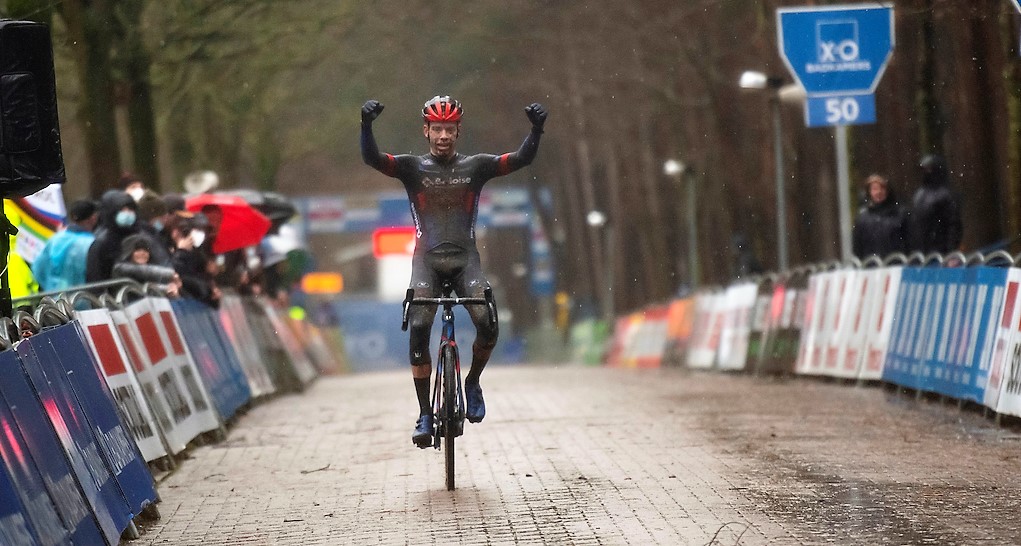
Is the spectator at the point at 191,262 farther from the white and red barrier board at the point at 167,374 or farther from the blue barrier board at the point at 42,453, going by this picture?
the blue barrier board at the point at 42,453

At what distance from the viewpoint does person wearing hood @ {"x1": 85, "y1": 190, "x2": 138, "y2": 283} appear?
53.3 ft

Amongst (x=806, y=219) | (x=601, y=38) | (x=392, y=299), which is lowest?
(x=392, y=299)

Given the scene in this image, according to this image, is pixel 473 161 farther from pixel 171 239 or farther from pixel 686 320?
pixel 686 320

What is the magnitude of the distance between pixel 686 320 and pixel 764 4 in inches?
295

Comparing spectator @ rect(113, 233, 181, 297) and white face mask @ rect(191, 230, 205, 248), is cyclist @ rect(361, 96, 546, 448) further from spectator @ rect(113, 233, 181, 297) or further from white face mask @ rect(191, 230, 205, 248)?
white face mask @ rect(191, 230, 205, 248)

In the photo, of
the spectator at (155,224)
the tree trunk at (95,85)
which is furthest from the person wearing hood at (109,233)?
the tree trunk at (95,85)

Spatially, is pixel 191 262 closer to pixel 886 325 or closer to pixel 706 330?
pixel 886 325

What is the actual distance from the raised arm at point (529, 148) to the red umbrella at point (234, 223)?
10801 mm

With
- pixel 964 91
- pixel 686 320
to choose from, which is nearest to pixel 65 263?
pixel 964 91

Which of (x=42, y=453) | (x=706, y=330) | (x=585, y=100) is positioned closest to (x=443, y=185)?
(x=42, y=453)

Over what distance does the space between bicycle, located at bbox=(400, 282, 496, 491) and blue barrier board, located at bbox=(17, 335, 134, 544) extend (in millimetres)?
2059

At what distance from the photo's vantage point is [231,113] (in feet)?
137

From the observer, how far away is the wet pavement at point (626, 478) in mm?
9227

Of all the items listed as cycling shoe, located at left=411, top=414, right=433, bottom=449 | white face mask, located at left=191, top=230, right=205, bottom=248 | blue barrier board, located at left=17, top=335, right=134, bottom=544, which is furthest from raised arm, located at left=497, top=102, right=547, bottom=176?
white face mask, located at left=191, top=230, right=205, bottom=248
